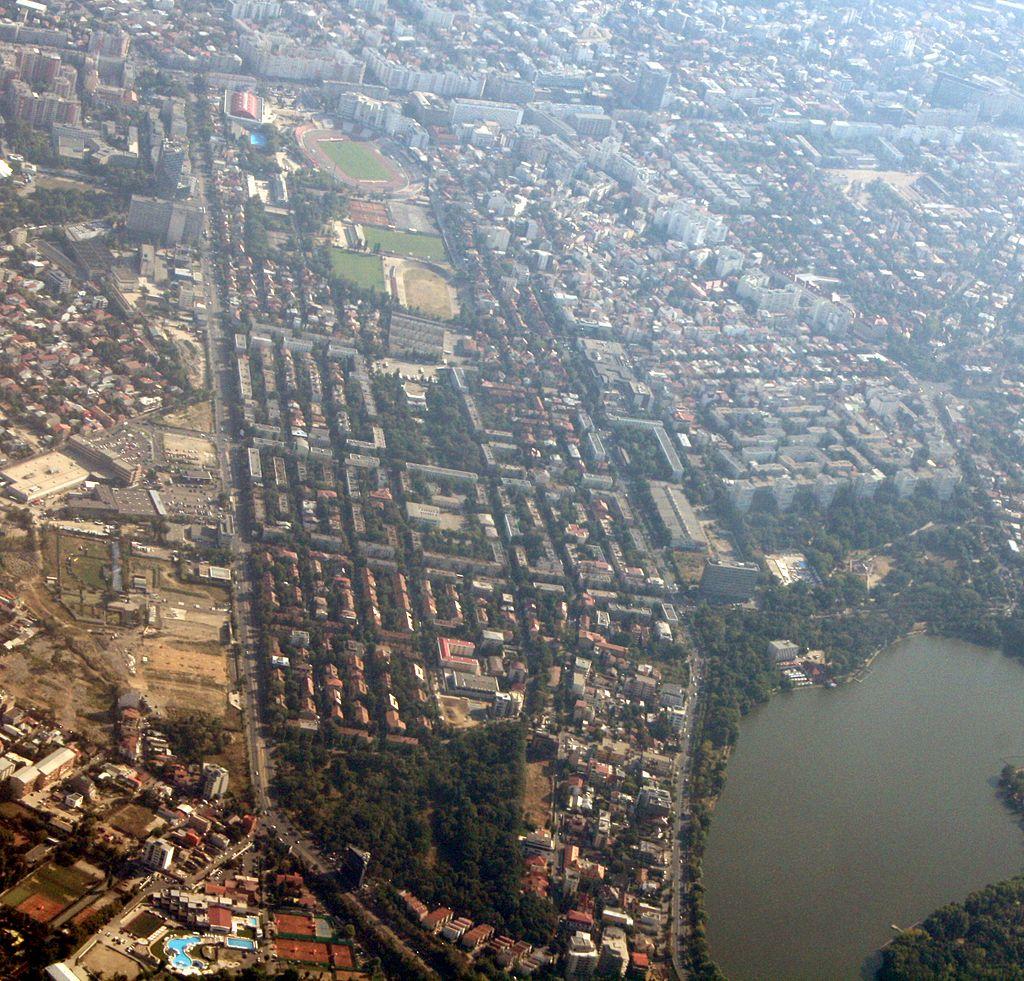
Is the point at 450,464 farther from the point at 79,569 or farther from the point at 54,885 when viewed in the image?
the point at 54,885

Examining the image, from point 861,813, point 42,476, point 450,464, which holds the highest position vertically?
point 42,476

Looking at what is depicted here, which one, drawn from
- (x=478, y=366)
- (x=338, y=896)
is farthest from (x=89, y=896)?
(x=478, y=366)

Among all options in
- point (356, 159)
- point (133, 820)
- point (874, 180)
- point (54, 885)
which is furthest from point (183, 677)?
point (874, 180)

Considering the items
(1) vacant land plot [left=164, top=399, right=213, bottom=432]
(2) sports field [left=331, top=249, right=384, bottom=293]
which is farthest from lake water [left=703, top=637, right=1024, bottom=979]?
(2) sports field [left=331, top=249, right=384, bottom=293]

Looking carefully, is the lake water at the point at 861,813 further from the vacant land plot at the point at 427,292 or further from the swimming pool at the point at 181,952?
the vacant land plot at the point at 427,292

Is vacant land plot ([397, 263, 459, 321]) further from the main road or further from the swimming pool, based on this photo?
the swimming pool
